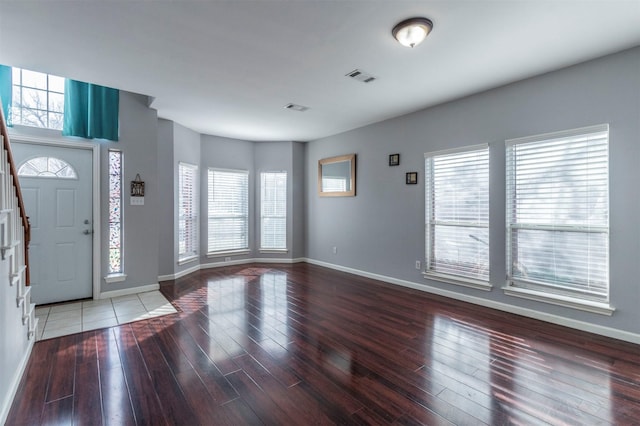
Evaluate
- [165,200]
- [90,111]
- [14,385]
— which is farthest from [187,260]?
[14,385]

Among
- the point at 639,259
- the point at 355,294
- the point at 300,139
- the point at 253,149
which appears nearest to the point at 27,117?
the point at 253,149

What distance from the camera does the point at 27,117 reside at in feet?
11.7

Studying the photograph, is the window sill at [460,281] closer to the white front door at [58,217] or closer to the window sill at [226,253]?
the window sill at [226,253]

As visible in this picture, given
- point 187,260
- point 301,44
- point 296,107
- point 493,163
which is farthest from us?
point 187,260

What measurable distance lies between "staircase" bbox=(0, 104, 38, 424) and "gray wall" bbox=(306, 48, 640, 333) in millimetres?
4365

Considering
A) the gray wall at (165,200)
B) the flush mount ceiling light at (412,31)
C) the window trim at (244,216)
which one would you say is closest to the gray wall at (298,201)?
the window trim at (244,216)

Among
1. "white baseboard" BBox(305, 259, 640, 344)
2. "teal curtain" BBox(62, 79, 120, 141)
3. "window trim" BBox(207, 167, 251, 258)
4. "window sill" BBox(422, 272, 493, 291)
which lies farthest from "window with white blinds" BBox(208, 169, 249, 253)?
"window sill" BBox(422, 272, 493, 291)

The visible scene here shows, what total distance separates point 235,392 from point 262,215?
15.8 ft

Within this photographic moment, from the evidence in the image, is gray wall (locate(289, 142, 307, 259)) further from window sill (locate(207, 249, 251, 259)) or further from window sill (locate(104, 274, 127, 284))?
window sill (locate(104, 274, 127, 284))

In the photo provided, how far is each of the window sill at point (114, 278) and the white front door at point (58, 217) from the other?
203 mm

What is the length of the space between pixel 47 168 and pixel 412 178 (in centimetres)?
489

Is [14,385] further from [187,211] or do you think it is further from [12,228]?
[187,211]

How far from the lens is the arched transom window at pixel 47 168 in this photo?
141 inches

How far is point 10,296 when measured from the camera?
2.11m
